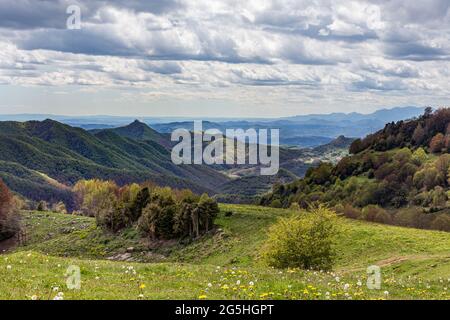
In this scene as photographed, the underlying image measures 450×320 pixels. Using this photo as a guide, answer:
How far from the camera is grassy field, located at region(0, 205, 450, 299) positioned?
697 inches

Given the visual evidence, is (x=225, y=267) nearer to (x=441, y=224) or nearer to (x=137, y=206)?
(x=137, y=206)

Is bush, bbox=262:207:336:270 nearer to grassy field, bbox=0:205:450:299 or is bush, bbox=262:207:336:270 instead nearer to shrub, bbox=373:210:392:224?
grassy field, bbox=0:205:450:299

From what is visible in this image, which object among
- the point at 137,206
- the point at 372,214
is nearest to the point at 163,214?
the point at 137,206

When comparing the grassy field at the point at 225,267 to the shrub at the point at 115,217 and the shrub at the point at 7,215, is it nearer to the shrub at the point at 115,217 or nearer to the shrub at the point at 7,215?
the shrub at the point at 115,217

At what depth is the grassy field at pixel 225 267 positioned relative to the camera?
17.7m

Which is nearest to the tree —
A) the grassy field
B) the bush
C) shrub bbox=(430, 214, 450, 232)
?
the grassy field

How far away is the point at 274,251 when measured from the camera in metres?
40.2

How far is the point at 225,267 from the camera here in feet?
102

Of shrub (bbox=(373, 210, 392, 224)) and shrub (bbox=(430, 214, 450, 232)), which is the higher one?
shrub (bbox=(430, 214, 450, 232))

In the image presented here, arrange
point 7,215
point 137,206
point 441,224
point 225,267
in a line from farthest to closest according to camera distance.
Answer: point 7,215 → point 441,224 → point 137,206 → point 225,267
